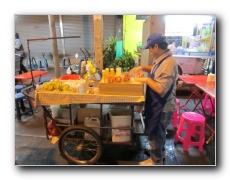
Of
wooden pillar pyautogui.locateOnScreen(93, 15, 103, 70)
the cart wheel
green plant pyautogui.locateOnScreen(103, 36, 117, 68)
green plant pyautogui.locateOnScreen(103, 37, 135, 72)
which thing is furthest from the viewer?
green plant pyautogui.locateOnScreen(103, 36, 117, 68)

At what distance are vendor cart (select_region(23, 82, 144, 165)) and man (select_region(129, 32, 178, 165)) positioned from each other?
16 cm

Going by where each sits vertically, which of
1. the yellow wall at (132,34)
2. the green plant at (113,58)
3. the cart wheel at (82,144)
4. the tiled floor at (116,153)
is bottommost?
the tiled floor at (116,153)

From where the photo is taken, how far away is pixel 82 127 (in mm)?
1841

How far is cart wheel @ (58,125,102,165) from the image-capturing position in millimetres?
1855

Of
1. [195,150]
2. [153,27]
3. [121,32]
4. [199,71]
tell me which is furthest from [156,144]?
[121,32]

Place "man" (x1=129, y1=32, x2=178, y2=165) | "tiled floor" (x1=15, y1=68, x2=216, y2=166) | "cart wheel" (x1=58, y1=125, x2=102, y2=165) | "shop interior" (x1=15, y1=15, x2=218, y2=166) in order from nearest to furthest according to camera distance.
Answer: "man" (x1=129, y1=32, x2=178, y2=165), "shop interior" (x1=15, y1=15, x2=218, y2=166), "cart wheel" (x1=58, y1=125, x2=102, y2=165), "tiled floor" (x1=15, y1=68, x2=216, y2=166)

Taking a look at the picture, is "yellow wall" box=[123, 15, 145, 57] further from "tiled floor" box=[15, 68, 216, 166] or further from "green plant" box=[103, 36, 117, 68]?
"tiled floor" box=[15, 68, 216, 166]

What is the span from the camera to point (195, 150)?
2.35 meters

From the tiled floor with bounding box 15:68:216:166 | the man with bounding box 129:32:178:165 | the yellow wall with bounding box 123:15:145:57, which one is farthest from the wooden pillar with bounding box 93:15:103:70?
the yellow wall with bounding box 123:15:145:57

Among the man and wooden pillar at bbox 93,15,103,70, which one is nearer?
the man

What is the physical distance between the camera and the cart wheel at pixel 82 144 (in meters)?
1.86

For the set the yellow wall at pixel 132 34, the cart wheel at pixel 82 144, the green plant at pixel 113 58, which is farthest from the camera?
the yellow wall at pixel 132 34

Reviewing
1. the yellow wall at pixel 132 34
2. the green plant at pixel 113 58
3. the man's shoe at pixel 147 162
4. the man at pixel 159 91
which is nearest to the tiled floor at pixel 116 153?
the man's shoe at pixel 147 162

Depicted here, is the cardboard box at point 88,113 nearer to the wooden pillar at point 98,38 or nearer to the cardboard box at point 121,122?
the cardboard box at point 121,122
